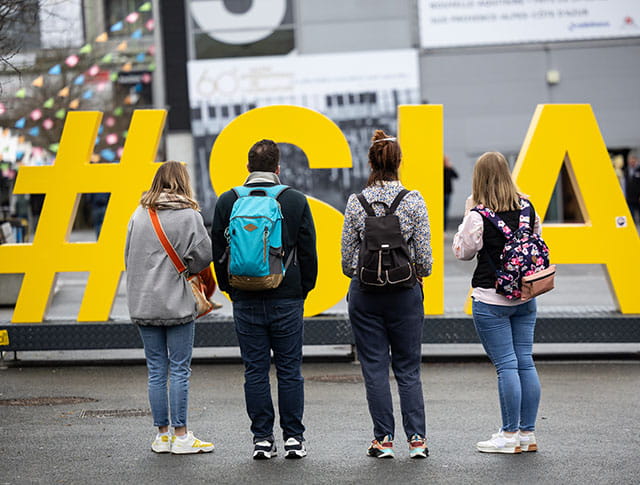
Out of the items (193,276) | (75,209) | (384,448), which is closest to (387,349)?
(384,448)

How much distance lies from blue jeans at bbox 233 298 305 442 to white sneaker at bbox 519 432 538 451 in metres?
1.34

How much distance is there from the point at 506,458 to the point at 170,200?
2.53 m

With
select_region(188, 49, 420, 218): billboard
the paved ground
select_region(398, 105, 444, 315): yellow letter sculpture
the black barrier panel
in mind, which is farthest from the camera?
select_region(188, 49, 420, 218): billboard

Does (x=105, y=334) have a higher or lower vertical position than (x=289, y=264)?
lower

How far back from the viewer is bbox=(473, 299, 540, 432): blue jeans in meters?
6.48

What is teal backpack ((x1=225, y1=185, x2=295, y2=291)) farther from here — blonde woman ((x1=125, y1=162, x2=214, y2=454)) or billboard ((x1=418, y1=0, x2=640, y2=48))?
billboard ((x1=418, y1=0, x2=640, y2=48))

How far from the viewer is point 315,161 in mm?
10109

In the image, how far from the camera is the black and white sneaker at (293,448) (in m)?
6.45

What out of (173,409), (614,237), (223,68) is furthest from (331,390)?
(223,68)

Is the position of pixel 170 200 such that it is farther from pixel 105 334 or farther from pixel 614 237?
pixel 614 237

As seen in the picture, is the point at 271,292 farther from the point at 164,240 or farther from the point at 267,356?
the point at 164,240

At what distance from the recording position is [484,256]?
256 inches

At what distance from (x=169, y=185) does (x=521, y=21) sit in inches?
990

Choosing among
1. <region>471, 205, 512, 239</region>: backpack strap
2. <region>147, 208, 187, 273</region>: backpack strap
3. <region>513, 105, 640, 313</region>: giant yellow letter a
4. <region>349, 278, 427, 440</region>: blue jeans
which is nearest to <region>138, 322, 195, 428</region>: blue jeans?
<region>147, 208, 187, 273</region>: backpack strap
